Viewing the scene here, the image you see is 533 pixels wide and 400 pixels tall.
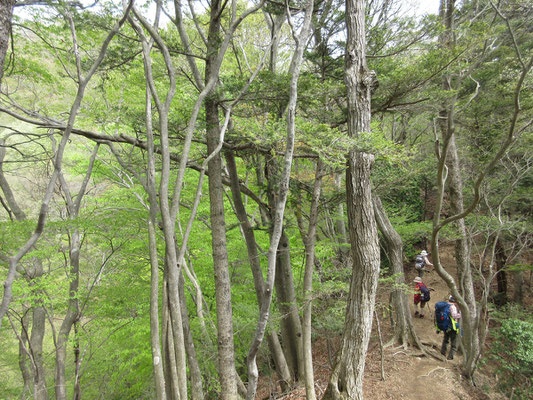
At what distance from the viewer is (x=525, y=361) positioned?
6016mm

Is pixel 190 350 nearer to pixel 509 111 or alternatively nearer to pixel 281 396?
pixel 281 396

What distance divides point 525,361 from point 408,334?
2511mm

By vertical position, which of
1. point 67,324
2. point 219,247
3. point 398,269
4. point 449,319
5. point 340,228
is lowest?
point 449,319

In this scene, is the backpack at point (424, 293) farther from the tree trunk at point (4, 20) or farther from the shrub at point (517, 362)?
the tree trunk at point (4, 20)

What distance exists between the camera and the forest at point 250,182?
13.0 feet

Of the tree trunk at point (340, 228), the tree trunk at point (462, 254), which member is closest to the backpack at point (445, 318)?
the tree trunk at point (462, 254)

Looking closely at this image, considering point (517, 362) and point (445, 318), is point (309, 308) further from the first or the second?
point (517, 362)

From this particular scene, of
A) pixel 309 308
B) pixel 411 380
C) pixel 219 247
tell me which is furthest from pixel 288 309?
pixel 411 380

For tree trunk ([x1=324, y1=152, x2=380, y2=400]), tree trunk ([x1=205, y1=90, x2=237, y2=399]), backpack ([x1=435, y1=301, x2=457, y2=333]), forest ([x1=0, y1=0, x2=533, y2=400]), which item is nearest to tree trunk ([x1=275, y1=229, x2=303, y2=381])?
forest ([x1=0, y1=0, x2=533, y2=400])

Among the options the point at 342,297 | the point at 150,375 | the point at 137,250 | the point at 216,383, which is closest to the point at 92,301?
the point at 137,250

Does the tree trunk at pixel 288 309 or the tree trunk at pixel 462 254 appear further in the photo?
the tree trunk at pixel 288 309

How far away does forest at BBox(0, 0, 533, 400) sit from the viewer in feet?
13.0

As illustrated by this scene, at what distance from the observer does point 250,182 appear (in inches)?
349

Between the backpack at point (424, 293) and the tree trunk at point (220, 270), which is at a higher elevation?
the tree trunk at point (220, 270)
